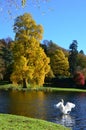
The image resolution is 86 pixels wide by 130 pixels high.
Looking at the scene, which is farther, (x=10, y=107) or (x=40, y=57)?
(x=40, y=57)

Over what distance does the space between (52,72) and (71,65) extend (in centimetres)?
1478

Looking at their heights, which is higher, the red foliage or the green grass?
the red foliage

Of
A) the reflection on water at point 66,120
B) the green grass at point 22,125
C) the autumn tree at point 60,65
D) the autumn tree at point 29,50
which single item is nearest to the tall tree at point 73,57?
the autumn tree at point 60,65

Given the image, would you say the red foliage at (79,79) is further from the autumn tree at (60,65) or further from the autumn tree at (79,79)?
the autumn tree at (60,65)

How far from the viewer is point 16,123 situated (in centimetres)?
2064

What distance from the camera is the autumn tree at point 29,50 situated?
66.6m

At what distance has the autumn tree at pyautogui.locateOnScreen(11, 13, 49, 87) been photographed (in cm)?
6662

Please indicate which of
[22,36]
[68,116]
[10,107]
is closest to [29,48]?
[22,36]

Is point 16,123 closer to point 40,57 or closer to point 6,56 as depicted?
point 40,57

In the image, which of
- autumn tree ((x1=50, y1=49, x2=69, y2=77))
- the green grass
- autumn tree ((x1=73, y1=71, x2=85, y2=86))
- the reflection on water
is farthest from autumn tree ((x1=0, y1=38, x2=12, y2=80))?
the green grass

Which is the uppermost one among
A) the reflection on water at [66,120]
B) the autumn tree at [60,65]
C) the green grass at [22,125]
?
the autumn tree at [60,65]

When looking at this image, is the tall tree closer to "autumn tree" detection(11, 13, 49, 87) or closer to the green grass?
"autumn tree" detection(11, 13, 49, 87)

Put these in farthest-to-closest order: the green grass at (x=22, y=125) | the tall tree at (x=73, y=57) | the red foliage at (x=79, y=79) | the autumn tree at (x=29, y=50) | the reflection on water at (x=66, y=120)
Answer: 1. the tall tree at (x=73, y=57)
2. the red foliage at (x=79, y=79)
3. the autumn tree at (x=29, y=50)
4. the reflection on water at (x=66, y=120)
5. the green grass at (x=22, y=125)

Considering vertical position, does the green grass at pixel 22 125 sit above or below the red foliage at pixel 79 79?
below
